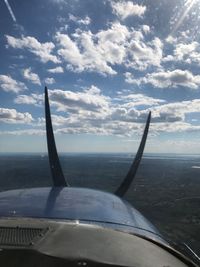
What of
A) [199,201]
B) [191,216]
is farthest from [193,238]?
[199,201]

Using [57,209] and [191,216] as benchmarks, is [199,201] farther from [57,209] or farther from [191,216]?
[57,209]

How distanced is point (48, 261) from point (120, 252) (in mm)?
734

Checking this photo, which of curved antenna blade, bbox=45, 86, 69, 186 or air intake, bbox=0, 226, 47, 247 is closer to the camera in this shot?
air intake, bbox=0, 226, 47, 247

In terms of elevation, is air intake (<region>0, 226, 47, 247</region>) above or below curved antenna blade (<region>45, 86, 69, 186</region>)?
below

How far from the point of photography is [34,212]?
230 inches

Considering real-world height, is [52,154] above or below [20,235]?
above

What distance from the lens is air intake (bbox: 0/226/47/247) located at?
3.57 metres

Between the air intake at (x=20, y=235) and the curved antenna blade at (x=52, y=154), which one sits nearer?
the air intake at (x=20, y=235)

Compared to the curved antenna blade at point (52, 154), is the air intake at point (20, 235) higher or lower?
lower

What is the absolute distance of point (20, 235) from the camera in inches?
153

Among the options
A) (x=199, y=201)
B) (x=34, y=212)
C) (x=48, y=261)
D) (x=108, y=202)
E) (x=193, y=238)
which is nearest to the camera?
(x=48, y=261)

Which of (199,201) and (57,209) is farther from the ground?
(57,209)

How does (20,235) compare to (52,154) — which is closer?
(20,235)

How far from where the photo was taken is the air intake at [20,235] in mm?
3575
